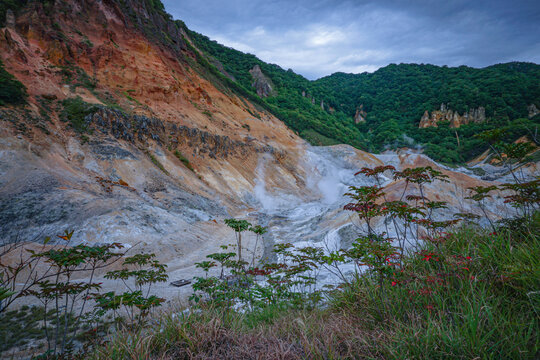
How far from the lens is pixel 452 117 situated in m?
73.6

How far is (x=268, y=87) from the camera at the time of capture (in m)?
70.9

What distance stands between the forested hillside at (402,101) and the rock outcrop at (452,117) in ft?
4.57

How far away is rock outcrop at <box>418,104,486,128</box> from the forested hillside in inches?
54.8

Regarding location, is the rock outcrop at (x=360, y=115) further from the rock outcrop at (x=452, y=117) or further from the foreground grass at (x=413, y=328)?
the foreground grass at (x=413, y=328)

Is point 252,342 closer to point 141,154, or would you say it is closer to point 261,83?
point 141,154

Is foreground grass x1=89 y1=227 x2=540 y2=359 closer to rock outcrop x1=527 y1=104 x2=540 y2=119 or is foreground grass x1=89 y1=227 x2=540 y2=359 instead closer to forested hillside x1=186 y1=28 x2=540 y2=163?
forested hillside x1=186 y1=28 x2=540 y2=163

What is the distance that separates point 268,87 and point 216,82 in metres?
31.6

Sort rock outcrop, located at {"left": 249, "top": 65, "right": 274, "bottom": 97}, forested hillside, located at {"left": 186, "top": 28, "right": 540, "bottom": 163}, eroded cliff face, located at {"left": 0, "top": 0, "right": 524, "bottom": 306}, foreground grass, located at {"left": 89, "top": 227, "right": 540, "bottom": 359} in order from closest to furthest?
foreground grass, located at {"left": 89, "top": 227, "right": 540, "bottom": 359}
eroded cliff face, located at {"left": 0, "top": 0, "right": 524, "bottom": 306}
forested hillside, located at {"left": 186, "top": 28, "right": 540, "bottom": 163}
rock outcrop, located at {"left": 249, "top": 65, "right": 274, "bottom": 97}

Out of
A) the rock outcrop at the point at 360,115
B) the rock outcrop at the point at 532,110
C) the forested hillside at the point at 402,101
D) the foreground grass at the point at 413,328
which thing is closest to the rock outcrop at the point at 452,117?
the forested hillside at the point at 402,101

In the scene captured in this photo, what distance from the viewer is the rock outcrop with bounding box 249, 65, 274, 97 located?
226 feet

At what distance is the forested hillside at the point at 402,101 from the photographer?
59094 millimetres

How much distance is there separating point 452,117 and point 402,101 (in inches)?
922

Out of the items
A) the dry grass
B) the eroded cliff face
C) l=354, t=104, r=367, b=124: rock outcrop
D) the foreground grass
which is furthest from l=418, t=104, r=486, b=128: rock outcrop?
the dry grass

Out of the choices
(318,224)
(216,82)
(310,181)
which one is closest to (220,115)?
(216,82)
